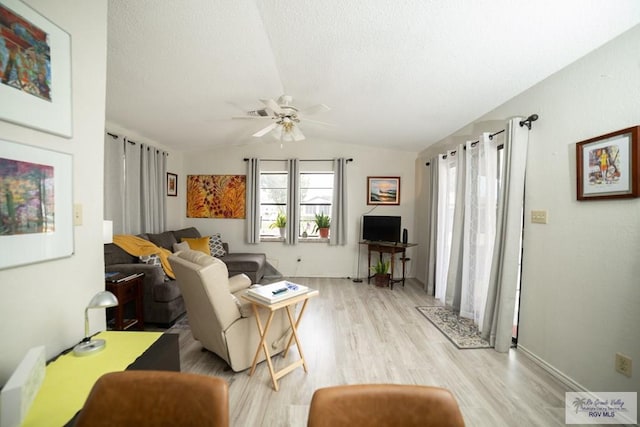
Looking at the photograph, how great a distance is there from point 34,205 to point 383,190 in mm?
4468

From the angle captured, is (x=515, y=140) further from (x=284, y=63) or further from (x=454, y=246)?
(x=284, y=63)

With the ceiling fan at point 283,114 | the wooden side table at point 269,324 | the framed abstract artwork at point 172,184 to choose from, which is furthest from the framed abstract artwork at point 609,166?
the framed abstract artwork at point 172,184

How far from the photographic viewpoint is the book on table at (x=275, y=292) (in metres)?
1.81

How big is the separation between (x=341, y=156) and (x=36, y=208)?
4.23 metres

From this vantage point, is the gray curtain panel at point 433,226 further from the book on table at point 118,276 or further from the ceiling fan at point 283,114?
the book on table at point 118,276

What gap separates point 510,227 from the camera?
2.25m

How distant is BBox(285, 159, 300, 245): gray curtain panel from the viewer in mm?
4750

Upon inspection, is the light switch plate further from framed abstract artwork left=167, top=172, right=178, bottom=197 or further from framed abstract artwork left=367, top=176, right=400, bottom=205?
framed abstract artwork left=167, top=172, right=178, bottom=197

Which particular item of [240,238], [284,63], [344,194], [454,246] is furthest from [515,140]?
[240,238]

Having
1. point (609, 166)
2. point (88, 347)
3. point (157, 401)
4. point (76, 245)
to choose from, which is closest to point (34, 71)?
point (76, 245)

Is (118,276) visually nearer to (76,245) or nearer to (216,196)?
(76,245)

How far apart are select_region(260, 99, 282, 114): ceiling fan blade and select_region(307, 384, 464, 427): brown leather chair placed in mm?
2214

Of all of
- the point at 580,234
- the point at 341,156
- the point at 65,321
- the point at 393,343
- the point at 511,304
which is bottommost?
the point at 393,343

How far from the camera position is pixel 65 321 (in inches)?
47.3
